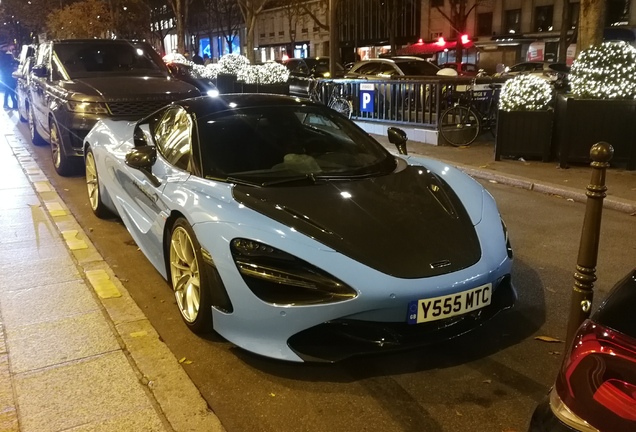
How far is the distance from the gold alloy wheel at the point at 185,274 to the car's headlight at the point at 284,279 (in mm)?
508

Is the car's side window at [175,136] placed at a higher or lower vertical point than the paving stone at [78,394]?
higher

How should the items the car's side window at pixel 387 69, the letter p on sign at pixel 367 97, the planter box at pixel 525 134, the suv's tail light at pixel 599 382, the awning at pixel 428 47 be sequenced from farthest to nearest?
1. the awning at pixel 428 47
2. the car's side window at pixel 387 69
3. the letter p on sign at pixel 367 97
4. the planter box at pixel 525 134
5. the suv's tail light at pixel 599 382

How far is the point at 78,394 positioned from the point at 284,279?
4.16 feet

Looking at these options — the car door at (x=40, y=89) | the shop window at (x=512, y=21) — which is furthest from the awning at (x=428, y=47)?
the car door at (x=40, y=89)

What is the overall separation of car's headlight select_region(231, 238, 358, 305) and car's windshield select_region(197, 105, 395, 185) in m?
0.83

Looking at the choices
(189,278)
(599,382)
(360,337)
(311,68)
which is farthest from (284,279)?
(311,68)

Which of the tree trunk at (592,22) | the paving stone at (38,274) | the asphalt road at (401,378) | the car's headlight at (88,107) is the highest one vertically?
the tree trunk at (592,22)

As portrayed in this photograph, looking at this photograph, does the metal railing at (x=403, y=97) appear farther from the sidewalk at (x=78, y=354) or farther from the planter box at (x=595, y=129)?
the sidewalk at (x=78, y=354)

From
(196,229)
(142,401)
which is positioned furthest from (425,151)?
(142,401)

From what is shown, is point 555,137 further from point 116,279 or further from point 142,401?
point 142,401

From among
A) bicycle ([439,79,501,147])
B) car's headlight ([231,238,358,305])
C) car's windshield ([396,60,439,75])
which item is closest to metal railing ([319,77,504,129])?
bicycle ([439,79,501,147])

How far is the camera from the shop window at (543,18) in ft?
123

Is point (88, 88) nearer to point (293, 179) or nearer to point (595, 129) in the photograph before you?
point (293, 179)

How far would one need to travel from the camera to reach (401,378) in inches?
139
